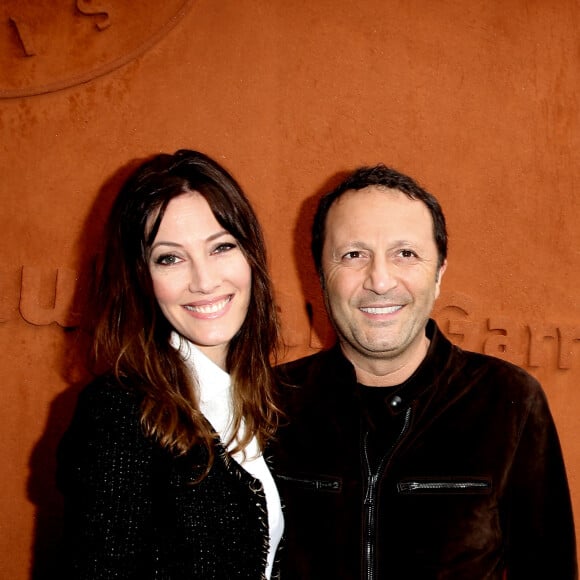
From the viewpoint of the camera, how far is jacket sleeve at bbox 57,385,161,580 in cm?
130

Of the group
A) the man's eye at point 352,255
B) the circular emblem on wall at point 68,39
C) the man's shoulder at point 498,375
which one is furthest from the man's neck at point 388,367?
the circular emblem on wall at point 68,39

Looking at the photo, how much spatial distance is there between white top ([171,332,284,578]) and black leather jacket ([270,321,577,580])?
0.06 meters

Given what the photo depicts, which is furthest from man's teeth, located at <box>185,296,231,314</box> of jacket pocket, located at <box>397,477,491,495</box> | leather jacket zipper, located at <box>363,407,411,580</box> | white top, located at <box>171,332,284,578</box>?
jacket pocket, located at <box>397,477,491,495</box>

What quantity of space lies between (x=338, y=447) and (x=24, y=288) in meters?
1.35

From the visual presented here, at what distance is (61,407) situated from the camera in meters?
2.43

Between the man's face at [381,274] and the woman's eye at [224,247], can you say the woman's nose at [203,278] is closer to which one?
the woman's eye at [224,247]

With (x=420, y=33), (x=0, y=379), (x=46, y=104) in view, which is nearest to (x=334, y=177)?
(x=420, y=33)

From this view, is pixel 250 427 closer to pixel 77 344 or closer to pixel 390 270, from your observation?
pixel 390 270

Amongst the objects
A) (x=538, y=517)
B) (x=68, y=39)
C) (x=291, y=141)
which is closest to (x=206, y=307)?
(x=538, y=517)

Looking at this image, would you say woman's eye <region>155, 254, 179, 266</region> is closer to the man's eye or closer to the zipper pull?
the man's eye

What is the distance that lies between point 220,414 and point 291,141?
51.3 inches

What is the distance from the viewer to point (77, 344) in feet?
7.98

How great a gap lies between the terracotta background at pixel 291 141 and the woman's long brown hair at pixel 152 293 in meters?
0.85

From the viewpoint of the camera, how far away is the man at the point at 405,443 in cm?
165
